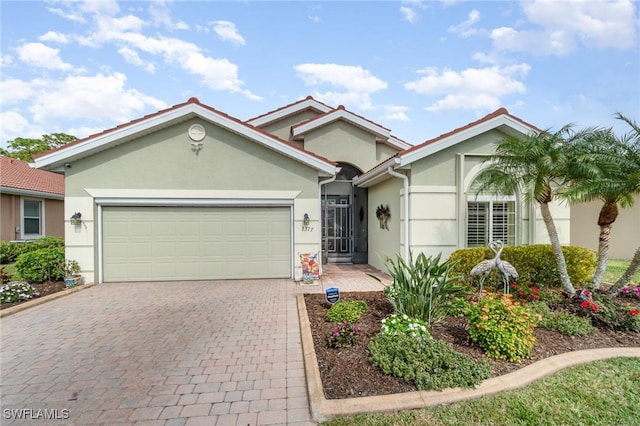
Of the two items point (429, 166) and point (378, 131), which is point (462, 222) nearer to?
point (429, 166)

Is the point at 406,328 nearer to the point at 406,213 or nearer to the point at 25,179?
the point at 406,213

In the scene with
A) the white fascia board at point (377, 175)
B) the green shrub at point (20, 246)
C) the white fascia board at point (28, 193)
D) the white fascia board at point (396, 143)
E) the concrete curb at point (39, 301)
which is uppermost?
the white fascia board at point (396, 143)

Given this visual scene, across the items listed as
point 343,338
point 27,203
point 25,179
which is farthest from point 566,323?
point 25,179

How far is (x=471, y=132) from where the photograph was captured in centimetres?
849

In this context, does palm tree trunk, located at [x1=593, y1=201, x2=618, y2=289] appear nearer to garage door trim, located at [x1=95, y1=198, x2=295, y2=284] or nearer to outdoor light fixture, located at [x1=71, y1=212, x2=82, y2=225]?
garage door trim, located at [x1=95, y1=198, x2=295, y2=284]

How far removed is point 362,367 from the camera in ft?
12.3

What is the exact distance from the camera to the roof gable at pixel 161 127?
821cm

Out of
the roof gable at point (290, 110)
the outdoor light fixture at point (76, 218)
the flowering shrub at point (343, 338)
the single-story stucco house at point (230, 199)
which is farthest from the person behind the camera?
the roof gable at point (290, 110)

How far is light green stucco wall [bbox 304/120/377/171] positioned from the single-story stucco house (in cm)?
348

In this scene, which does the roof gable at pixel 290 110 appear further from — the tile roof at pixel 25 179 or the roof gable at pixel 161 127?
the tile roof at pixel 25 179

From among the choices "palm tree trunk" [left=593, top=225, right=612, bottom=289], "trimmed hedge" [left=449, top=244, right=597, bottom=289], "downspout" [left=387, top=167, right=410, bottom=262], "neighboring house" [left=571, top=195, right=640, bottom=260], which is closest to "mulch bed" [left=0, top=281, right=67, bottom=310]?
"downspout" [left=387, top=167, right=410, bottom=262]

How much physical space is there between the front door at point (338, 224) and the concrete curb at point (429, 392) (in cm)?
895

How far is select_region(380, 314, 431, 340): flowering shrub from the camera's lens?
4.23 meters

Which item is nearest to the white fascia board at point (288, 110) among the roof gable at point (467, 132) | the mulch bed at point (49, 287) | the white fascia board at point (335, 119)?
the white fascia board at point (335, 119)
